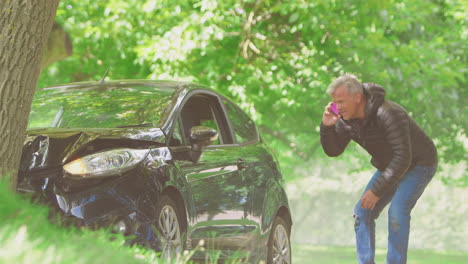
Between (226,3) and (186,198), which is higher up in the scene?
(226,3)

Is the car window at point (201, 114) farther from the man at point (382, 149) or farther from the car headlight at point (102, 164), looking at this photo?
the car headlight at point (102, 164)

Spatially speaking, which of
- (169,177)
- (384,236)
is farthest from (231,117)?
(384,236)

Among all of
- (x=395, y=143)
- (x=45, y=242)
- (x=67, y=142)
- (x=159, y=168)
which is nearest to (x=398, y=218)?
(x=395, y=143)

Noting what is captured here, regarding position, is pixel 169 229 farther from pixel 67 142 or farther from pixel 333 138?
pixel 333 138

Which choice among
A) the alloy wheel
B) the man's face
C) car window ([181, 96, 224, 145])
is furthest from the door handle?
the man's face

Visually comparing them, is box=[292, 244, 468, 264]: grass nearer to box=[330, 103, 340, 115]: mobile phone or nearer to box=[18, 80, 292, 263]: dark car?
box=[18, 80, 292, 263]: dark car

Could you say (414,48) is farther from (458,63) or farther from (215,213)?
(215,213)

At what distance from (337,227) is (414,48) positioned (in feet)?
198

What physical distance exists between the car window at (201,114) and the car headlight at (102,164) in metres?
1.55

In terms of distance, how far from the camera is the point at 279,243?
8.77 metres

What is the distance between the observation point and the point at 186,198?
687 cm

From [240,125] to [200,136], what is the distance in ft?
5.46

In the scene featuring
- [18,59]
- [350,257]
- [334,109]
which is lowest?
[350,257]

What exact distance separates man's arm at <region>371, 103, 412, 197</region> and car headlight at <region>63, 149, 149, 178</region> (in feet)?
7.41
